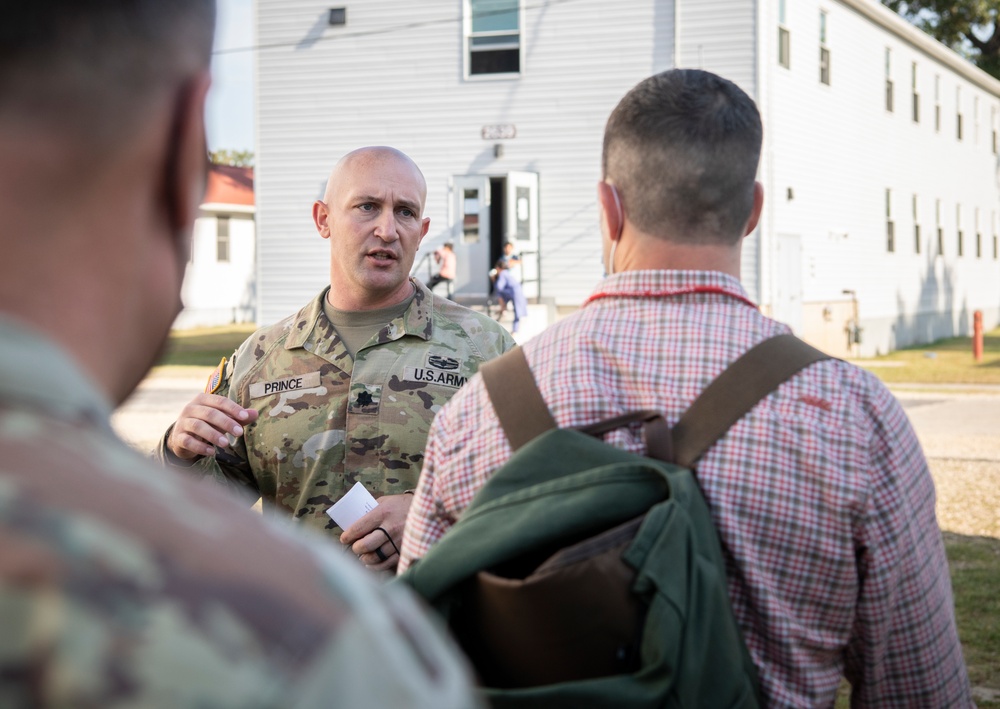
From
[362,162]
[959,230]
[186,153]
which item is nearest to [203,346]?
[959,230]

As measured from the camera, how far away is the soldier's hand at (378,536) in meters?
3.51

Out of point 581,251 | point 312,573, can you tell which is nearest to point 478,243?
point 581,251

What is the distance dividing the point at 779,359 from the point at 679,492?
1.15 feet

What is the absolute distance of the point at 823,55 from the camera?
976 inches

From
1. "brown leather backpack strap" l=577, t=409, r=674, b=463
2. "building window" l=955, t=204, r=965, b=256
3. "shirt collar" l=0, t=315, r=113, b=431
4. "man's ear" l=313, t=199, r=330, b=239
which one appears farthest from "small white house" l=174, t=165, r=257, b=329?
"shirt collar" l=0, t=315, r=113, b=431

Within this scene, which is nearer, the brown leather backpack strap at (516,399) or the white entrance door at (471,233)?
the brown leather backpack strap at (516,399)

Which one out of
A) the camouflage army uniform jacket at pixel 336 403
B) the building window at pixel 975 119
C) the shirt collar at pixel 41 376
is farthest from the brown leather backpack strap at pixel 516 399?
the building window at pixel 975 119

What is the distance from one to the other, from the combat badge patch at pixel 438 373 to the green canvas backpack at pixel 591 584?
216cm

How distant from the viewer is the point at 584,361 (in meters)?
2.19

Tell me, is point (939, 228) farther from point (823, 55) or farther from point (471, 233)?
point (471, 233)

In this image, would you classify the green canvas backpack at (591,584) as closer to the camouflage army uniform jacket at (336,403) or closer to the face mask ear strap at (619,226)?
Answer: the face mask ear strap at (619,226)

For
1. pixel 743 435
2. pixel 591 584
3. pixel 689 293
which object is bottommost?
pixel 591 584

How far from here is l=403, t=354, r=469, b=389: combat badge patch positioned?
13.7 ft

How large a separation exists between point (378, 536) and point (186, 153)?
2.63 meters
